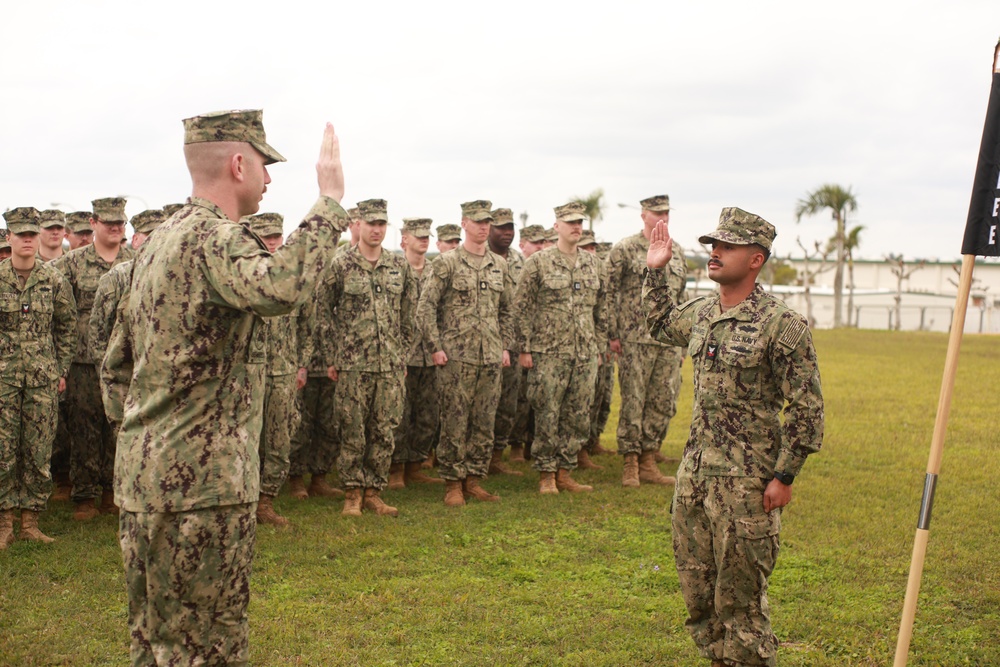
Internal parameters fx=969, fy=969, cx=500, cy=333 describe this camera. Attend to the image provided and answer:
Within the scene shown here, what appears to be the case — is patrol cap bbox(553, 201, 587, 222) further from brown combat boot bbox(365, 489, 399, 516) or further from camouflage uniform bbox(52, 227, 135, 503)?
camouflage uniform bbox(52, 227, 135, 503)

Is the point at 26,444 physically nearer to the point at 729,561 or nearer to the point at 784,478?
the point at 729,561

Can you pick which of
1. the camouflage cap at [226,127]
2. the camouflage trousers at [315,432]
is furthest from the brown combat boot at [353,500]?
the camouflage cap at [226,127]

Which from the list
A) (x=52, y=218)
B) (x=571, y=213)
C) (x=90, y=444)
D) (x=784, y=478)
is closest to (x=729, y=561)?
(x=784, y=478)

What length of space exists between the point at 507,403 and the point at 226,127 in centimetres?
753

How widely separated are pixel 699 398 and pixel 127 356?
8.35 feet

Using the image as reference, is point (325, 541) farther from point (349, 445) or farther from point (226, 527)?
point (226, 527)

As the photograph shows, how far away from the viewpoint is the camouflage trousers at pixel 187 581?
3363 millimetres

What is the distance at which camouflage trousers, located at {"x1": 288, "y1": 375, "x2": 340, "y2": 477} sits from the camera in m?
9.34

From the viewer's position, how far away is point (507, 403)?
10.7 metres

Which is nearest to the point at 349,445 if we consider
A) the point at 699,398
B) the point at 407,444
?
the point at 407,444

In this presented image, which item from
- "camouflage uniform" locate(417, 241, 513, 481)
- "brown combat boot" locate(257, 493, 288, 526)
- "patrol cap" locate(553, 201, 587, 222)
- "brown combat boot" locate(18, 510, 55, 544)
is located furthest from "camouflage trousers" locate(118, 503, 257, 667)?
"patrol cap" locate(553, 201, 587, 222)

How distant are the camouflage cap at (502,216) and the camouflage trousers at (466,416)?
94.0 inches

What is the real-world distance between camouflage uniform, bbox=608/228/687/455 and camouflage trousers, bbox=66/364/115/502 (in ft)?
15.4

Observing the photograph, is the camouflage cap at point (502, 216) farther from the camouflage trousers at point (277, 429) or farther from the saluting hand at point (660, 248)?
the saluting hand at point (660, 248)
